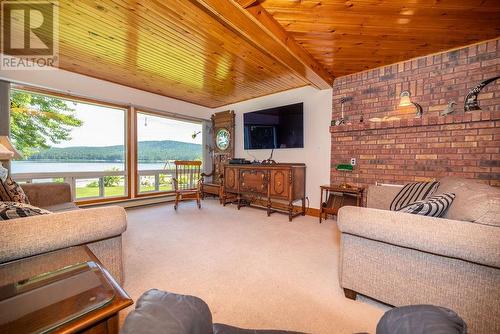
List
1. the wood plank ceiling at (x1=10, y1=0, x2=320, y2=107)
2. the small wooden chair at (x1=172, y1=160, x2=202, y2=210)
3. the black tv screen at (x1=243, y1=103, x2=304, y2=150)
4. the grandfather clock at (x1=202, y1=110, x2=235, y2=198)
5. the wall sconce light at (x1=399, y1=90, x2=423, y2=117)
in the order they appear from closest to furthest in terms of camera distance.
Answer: the wood plank ceiling at (x1=10, y1=0, x2=320, y2=107) < the wall sconce light at (x1=399, y1=90, x2=423, y2=117) < the black tv screen at (x1=243, y1=103, x2=304, y2=150) < the small wooden chair at (x1=172, y1=160, x2=202, y2=210) < the grandfather clock at (x1=202, y1=110, x2=235, y2=198)

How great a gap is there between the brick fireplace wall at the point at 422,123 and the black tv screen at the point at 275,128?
0.62 metres

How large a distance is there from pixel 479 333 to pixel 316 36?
103 inches

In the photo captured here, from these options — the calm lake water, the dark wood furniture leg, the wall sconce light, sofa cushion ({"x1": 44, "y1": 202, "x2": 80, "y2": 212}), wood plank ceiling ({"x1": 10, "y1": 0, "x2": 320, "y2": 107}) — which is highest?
wood plank ceiling ({"x1": 10, "y1": 0, "x2": 320, "y2": 107})

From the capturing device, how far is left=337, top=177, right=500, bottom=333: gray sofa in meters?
0.98

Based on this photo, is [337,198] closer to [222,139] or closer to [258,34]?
[258,34]

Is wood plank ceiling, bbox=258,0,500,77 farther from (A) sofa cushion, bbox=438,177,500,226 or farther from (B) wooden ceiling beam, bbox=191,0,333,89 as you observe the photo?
(A) sofa cushion, bbox=438,177,500,226

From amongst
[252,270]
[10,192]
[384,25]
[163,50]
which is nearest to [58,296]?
[252,270]

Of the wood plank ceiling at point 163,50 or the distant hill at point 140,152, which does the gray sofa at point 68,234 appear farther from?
the distant hill at point 140,152

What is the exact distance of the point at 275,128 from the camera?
4027mm

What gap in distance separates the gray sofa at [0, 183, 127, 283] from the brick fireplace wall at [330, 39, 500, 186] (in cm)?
312

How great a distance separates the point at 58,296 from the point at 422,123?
3556 mm

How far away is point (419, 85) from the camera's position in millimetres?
2699

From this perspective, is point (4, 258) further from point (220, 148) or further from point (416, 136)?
point (220, 148)

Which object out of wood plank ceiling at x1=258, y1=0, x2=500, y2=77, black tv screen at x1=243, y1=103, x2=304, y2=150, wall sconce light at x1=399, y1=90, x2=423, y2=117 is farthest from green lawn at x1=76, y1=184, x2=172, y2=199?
wall sconce light at x1=399, y1=90, x2=423, y2=117
